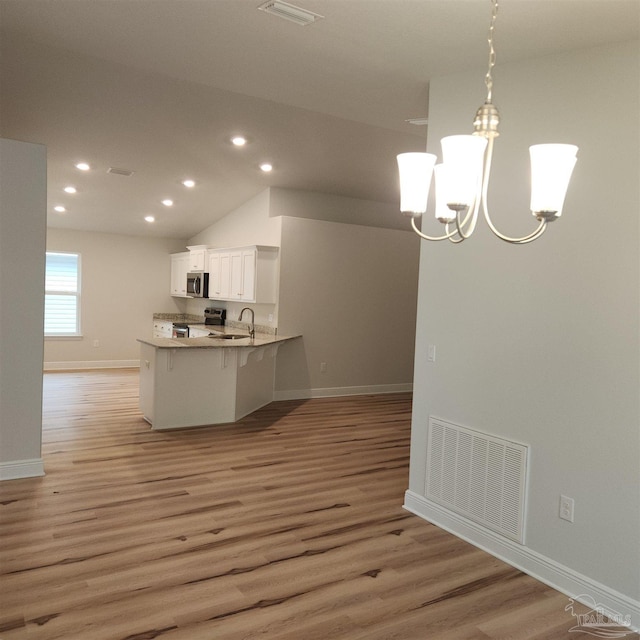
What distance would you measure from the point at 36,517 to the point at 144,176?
4477mm

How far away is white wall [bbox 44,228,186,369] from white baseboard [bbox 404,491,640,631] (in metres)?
7.28

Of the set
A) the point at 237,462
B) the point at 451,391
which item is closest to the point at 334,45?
the point at 451,391

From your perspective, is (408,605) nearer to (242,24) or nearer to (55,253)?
(242,24)

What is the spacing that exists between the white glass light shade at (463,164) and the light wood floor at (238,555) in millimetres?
1895

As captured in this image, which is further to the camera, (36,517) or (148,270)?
(148,270)

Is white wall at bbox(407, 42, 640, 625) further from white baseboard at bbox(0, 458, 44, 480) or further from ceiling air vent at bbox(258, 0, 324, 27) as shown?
white baseboard at bbox(0, 458, 44, 480)

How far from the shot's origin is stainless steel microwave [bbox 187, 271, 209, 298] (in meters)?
8.45

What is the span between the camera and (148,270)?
32.7 feet

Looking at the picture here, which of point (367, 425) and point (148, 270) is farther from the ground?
point (148, 270)

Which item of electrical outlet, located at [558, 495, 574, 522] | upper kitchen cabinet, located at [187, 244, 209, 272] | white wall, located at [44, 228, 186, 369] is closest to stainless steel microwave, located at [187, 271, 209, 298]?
upper kitchen cabinet, located at [187, 244, 209, 272]

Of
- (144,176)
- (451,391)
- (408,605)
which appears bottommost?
(408,605)

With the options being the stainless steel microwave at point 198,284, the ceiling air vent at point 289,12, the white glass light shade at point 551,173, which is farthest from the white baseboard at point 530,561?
the stainless steel microwave at point 198,284

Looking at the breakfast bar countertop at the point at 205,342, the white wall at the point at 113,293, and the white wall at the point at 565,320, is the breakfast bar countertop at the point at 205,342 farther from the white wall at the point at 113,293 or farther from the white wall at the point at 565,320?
the white wall at the point at 113,293

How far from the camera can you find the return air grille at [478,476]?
10.1 feet
